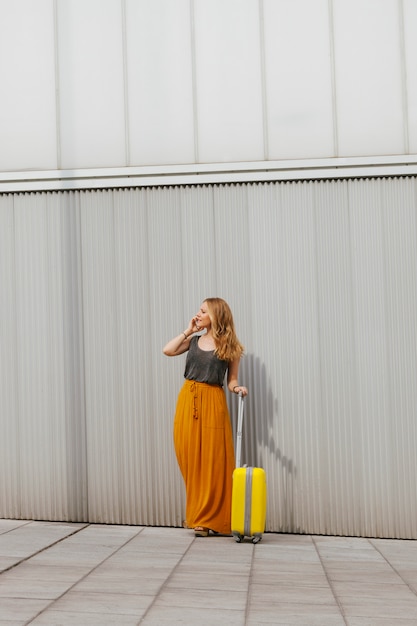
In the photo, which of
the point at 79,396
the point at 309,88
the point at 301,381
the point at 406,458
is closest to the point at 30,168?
the point at 79,396

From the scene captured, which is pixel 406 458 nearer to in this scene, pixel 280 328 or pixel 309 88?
pixel 280 328

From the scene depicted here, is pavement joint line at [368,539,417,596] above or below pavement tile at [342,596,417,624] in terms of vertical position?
below

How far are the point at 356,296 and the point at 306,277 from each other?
1.53 feet

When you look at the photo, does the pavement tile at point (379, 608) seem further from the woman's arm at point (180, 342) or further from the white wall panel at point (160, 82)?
the white wall panel at point (160, 82)

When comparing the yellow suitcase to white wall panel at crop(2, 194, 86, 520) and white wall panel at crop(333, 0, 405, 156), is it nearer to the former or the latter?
white wall panel at crop(2, 194, 86, 520)

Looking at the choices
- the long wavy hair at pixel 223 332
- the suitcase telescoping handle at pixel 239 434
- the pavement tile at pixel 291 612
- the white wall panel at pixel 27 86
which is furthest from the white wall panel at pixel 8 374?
the pavement tile at pixel 291 612

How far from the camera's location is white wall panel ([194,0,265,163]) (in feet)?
23.2

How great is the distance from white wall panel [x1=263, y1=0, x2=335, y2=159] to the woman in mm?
1621

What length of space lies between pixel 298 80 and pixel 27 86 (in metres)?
2.49

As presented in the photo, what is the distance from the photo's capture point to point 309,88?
7.02 meters

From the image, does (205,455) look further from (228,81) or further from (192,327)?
(228,81)

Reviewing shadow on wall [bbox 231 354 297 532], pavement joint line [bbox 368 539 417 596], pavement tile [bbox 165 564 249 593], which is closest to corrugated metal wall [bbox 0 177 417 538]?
shadow on wall [bbox 231 354 297 532]

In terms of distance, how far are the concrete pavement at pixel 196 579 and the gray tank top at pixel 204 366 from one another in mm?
1309

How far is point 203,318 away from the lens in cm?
668
